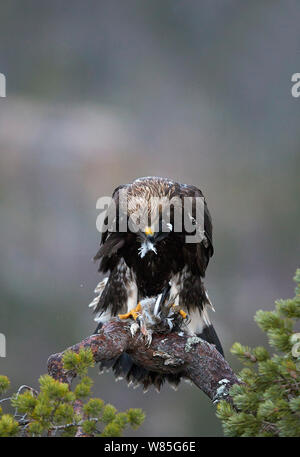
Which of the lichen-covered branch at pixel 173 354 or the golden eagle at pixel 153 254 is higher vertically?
the golden eagle at pixel 153 254

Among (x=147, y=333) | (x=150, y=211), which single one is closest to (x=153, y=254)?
(x=150, y=211)

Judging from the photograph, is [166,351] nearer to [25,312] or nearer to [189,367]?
[189,367]

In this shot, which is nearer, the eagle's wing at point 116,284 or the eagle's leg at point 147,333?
the eagle's leg at point 147,333

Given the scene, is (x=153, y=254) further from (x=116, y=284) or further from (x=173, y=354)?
(x=173, y=354)

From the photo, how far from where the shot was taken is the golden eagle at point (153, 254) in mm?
2957

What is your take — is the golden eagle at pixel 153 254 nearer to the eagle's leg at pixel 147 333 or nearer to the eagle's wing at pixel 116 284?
the eagle's wing at pixel 116 284

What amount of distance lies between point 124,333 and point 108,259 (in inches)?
29.2

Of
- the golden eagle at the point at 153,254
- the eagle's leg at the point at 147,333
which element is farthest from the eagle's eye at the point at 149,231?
the eagle's leg at the point at 147,333

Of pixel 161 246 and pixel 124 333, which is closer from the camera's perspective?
pixel 124 333

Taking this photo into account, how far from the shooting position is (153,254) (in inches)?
120

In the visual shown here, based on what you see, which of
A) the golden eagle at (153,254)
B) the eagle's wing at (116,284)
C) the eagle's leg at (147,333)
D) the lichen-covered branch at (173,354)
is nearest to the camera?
the lichen-covered branch at (173,354)

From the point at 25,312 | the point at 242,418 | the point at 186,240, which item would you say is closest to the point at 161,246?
the point at 186,240

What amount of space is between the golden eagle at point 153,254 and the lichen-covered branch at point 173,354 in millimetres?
316
